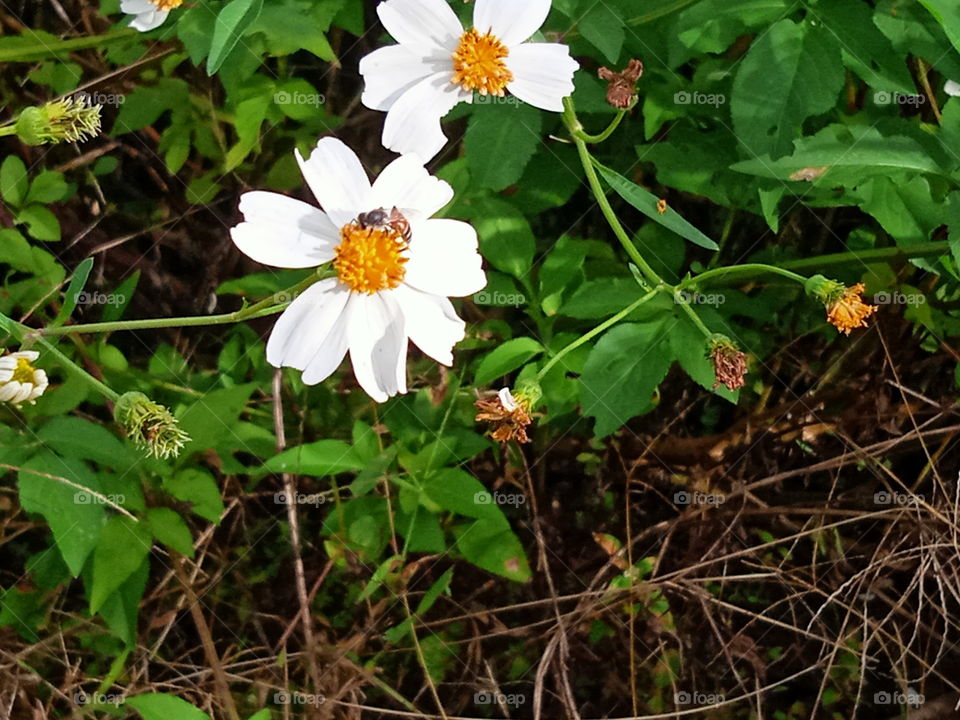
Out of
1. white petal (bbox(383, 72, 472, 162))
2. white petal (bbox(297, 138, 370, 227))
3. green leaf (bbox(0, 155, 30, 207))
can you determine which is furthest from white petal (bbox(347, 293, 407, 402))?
green leaf (bbox(0, 155, 30, 207))

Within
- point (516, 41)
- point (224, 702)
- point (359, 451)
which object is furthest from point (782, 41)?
point (224, 702)

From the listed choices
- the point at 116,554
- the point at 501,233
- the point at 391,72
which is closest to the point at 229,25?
the point at 391,72

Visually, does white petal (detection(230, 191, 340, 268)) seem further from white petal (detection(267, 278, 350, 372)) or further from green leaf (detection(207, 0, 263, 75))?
green leaf (detection(207, 0, 263, 75))

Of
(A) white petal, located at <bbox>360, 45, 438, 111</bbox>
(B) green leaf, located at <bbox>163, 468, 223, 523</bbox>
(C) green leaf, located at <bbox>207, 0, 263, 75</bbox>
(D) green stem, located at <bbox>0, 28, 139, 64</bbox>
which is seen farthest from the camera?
(D) green stem, located at <bbox>0, 28, 139, 64</bbox>

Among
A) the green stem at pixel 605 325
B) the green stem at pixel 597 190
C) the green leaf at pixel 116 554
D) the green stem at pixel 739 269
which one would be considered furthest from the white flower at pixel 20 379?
the green stem at pixel 739 269

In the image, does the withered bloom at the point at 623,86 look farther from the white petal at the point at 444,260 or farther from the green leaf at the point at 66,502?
the green leaf at the point at 66,502

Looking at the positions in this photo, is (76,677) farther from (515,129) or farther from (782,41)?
(782,41)
